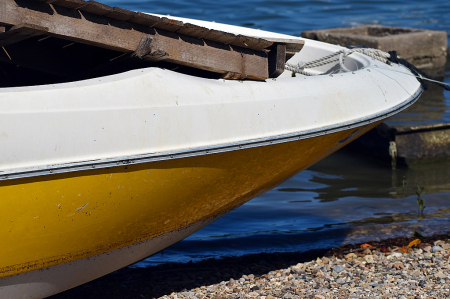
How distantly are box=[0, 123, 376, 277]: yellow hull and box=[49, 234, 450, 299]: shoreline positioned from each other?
1.96 ft

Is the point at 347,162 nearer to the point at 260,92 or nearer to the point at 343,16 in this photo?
the point at 260,92

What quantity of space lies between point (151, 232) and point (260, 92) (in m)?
0.89

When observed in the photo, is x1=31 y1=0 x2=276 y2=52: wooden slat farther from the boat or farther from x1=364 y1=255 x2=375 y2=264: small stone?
x1=364 y1=255 x2=375 y2=264: small stone

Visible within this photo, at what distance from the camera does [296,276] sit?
310 cm

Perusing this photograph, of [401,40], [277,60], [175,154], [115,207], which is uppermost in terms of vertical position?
[401,40]

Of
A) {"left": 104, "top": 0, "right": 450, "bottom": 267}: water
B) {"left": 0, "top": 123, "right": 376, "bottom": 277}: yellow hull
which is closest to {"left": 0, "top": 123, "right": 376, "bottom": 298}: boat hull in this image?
{"left": 0, "top": 123, "right": 376, "bottom": 277}: yellow hull

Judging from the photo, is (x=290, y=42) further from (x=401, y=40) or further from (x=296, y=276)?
(x=401, y=40)

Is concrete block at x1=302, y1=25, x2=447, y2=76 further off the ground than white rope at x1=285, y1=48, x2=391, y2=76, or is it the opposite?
concrete block at x1=302, y1=25, x2=447, y2=76

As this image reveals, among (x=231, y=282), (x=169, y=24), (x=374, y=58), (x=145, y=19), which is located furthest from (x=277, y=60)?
(x=231, y=282)

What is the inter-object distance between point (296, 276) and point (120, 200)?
1.43 meters

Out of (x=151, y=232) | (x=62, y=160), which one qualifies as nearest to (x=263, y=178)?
(x=151, y=232)

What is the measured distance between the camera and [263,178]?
2670mm

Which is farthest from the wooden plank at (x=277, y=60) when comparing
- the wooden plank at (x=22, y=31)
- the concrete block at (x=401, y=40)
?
the concrete block at (x=401, y=40)

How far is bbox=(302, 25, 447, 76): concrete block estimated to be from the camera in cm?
797
